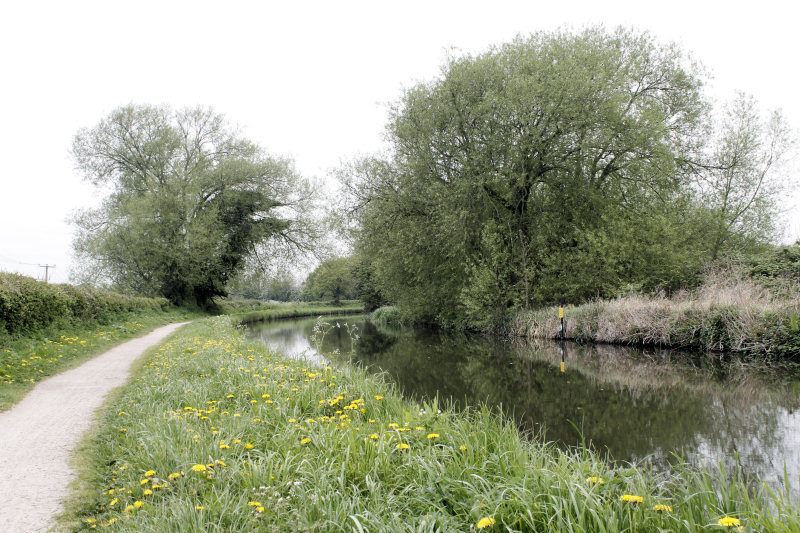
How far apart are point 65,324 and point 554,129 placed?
16876 millimetres

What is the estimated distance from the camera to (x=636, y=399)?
780cm

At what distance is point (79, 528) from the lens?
3.11 m

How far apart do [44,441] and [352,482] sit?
350 centimetres

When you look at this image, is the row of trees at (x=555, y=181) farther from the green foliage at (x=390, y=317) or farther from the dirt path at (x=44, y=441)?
the dirt path at (x=44, y=441)

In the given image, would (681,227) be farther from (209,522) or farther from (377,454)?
(209,522)

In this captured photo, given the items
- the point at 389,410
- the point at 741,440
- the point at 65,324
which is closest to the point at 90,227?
the point at 65,324

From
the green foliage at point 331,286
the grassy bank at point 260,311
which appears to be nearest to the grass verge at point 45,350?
the grassy bank at point 260,311

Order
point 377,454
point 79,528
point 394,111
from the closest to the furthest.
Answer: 1. point 79,528
2. point 377,454
3. point 394,111

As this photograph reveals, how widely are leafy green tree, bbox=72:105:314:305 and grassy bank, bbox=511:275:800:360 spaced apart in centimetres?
2088

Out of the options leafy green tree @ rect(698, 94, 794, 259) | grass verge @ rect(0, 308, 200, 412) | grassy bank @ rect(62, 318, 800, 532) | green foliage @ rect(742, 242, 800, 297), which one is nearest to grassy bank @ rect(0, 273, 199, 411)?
grass verge @ rect(0, 308, 200, 412)

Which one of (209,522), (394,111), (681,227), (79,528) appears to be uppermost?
(394,111)

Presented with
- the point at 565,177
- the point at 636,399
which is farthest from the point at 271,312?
the point at 636,399

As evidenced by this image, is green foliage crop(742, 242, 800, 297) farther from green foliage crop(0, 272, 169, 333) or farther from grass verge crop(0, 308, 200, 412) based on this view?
green foliage crop(0, 272, 169, 333)

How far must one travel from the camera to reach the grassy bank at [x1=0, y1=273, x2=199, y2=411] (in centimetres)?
768
